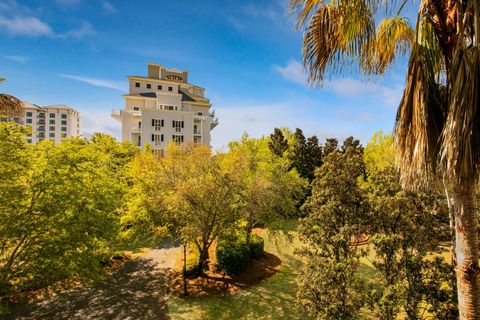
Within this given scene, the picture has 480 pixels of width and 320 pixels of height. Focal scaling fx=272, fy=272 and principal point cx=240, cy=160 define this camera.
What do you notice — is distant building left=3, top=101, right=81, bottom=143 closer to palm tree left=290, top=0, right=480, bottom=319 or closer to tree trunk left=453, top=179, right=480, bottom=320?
palm tree left=290, top=0, right=480, bottom=319

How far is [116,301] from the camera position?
14.3 metres

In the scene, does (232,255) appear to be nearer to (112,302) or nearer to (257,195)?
(257,195)

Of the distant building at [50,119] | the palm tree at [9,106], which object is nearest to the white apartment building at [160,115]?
the palm tree at [9,106]

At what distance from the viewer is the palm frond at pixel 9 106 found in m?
11.3

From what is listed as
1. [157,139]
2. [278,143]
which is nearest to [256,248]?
[278,143]

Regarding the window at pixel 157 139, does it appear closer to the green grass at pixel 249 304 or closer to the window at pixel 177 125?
the window at pixel 177 125

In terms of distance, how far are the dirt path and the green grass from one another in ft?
3.79

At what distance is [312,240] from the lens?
9094mm

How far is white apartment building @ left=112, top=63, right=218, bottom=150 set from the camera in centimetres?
4772

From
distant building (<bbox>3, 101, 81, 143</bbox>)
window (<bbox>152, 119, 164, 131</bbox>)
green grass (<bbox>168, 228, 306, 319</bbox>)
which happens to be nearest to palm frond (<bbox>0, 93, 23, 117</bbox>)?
green grass (<bbox>168, 228, 306, 319</bbox>)

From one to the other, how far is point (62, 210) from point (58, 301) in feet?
23.9

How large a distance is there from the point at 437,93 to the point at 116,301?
53.3 feet

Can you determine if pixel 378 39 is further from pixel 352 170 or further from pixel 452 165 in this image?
pixel 352 170

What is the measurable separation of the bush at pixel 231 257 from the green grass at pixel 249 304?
1743mm
